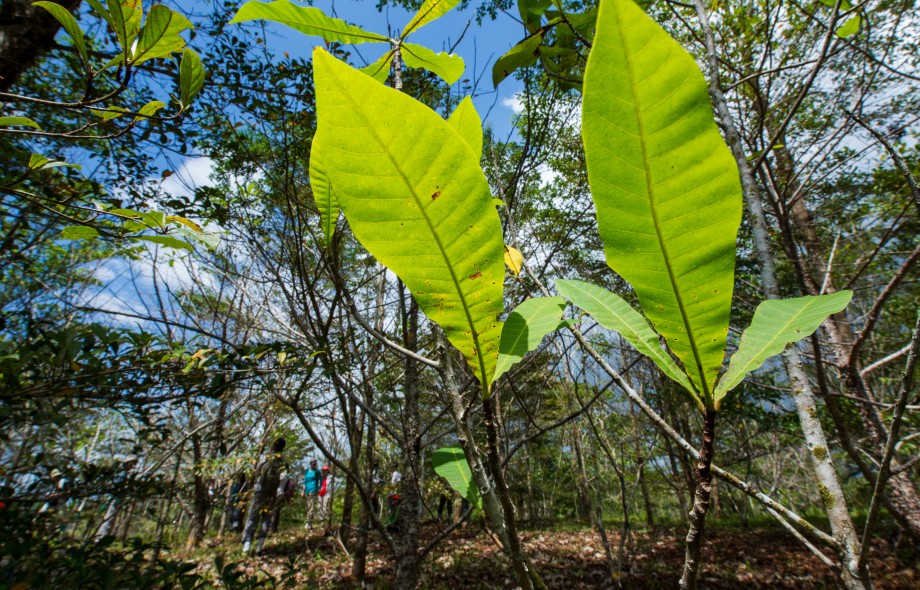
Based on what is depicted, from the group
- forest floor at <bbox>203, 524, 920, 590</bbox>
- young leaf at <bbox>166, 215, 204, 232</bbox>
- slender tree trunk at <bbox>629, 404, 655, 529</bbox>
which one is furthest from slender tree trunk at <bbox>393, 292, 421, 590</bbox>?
forest floor at <bbox>203, 524, 920, 590</bbox>

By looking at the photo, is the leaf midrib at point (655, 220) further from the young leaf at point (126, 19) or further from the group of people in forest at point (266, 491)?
the group of people in forest at point (266, 491)

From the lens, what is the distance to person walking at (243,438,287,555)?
20.3 feet

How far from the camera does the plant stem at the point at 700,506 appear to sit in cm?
33

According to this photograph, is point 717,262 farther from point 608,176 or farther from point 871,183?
point 871,183

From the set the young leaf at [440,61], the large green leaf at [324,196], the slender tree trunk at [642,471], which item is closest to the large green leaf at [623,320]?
the large green leaf at [324,196]

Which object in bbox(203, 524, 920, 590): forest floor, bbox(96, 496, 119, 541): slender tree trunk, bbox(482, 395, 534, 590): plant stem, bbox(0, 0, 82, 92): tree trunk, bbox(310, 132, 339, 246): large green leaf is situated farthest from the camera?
bbox(203, 524, 920, 590): forest floor

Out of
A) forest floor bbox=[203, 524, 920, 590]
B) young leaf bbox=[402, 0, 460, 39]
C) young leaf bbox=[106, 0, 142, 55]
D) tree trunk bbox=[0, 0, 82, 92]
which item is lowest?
forest floor bbox=[203, 524, 920, 590]

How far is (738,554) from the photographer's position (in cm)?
658

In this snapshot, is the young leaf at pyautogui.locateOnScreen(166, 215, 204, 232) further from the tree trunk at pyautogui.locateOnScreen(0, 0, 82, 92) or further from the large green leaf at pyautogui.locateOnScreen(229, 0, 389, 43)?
the tree trunk at pyautogui.locateOnScreen(0, 0, 82, 92)

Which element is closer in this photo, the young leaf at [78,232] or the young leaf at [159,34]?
the young leaf at [159,34]

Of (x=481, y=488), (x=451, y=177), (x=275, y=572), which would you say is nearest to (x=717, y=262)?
(x=451, y=177)

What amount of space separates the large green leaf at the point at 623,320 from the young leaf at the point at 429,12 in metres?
0.51

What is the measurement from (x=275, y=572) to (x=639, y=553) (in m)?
5.80

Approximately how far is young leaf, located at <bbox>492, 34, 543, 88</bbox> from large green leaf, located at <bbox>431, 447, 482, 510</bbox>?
2.68 ft
